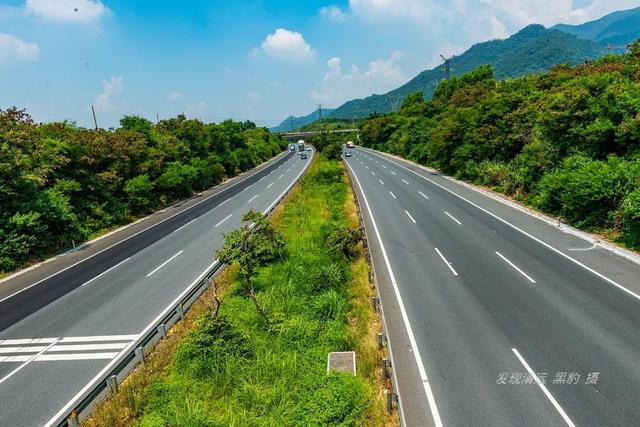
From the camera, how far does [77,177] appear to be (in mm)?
27797

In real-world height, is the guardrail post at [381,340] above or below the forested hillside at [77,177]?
below

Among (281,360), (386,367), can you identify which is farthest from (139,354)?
(386,367)

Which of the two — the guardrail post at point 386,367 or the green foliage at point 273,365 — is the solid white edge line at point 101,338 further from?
the guardrail post at point 386,367

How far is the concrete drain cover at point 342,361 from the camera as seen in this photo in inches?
392

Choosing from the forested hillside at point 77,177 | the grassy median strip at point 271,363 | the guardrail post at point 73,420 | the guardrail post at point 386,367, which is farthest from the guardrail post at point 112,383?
the forested hillside at point 77,177

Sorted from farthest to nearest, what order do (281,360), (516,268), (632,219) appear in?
1. (632,219)
2. (516,268)
3. (281,360)

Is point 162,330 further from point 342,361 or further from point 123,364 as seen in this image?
point 342,361

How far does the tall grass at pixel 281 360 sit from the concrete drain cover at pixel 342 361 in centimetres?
26

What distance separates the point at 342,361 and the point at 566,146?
24.7 meters

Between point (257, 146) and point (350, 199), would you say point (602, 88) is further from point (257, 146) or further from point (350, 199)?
point (257, 146)

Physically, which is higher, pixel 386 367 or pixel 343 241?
pixel 343 241

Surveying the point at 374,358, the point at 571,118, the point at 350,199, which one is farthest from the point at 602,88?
the point at 374,358

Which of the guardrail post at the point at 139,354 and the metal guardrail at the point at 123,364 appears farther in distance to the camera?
the guardrail post at the point at 139,354

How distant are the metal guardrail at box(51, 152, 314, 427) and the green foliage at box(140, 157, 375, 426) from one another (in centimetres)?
113
